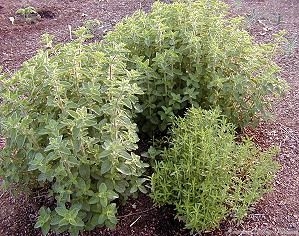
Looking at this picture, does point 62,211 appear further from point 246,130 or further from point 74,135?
point 246,130

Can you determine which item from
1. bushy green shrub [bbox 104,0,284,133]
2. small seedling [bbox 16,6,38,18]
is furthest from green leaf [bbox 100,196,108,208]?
small seedling [bbox 16,6,38,18]

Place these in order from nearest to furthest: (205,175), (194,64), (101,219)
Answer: (101,219) → (205,175) → (194,64)

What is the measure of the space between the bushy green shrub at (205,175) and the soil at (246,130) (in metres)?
0.17

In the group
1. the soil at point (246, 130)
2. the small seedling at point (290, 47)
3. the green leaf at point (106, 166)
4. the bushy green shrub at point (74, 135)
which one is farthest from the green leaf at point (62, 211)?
the small seedling at point (290, 47)

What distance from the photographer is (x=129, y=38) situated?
3.30 m

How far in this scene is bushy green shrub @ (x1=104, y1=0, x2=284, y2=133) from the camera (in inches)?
124

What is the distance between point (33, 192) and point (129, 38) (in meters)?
1.16

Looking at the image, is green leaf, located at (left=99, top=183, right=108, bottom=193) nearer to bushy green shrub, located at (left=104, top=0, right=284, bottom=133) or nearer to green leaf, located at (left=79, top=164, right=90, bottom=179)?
green leaf, located at (left=79, top=164, right=90, bottom=179)

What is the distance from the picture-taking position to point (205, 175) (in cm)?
276

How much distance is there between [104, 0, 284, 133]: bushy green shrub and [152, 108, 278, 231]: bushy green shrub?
26 centimetres

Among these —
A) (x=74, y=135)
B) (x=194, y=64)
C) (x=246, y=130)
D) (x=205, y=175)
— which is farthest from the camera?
(x=246, y=130)

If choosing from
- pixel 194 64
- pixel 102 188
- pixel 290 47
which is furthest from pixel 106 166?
pixel 290 47

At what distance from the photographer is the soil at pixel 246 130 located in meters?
2.99

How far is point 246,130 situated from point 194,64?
2.51 ft
